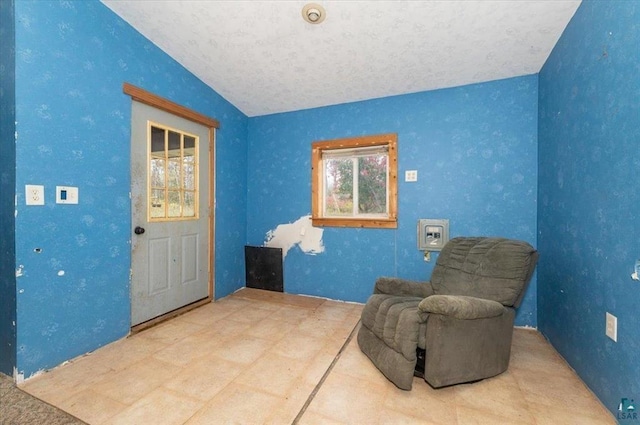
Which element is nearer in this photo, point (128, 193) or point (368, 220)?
point (128, 193)

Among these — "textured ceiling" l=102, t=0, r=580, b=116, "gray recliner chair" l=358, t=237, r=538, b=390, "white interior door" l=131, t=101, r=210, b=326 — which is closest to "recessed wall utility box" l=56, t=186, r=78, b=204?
"white interior door" l=131, t=101, r=210, b=326

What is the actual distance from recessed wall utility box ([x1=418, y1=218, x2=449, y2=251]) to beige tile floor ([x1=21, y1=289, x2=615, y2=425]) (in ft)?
3.30

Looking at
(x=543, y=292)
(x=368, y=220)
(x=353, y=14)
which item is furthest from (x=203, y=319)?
(x=543, y=292)

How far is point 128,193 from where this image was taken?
2.24 meters

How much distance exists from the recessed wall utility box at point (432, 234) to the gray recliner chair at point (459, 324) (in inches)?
25.2

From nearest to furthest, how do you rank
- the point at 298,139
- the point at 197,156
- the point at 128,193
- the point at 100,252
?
the point at 100,252, the point at 128,193, the point at 197,156, the point at 298,139

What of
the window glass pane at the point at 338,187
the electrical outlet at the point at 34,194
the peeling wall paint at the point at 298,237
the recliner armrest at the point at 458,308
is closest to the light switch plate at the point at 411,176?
the window glass pane at the point at 338,187

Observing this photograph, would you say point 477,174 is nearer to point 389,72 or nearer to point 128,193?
point 389,72

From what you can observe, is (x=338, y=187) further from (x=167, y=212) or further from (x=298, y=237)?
(x=167, y=212)

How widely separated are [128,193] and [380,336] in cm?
227

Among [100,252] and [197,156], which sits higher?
[197,156]

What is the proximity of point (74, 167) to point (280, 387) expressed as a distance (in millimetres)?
2047

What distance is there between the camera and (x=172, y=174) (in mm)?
2662

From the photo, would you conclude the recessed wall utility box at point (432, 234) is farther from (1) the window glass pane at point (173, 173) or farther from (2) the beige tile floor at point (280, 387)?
(1) the window glass pane at point (173, 173)
